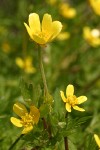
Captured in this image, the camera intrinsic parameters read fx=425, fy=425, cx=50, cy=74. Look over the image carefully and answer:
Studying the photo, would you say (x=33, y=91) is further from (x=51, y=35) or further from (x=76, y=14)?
(x=76, y=14)

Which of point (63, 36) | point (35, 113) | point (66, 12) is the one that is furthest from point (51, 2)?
point (35, 113)

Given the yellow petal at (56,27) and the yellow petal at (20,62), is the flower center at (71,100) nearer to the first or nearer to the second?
the yellow petal at (56,27)

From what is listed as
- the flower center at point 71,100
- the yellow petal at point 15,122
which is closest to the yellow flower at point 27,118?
the yellow petal at point 15,122

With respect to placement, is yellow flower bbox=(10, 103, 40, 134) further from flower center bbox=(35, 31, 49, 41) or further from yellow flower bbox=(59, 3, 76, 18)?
yellow flower bbox=(59, 3, 76, 18)

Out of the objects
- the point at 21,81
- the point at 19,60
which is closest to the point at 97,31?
the point at 19,60

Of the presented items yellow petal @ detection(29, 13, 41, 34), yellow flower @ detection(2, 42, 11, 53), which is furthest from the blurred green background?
yellow petal @ detection(29, 13, 41, 34)

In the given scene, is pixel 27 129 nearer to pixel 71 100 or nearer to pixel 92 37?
pixel 71 100
